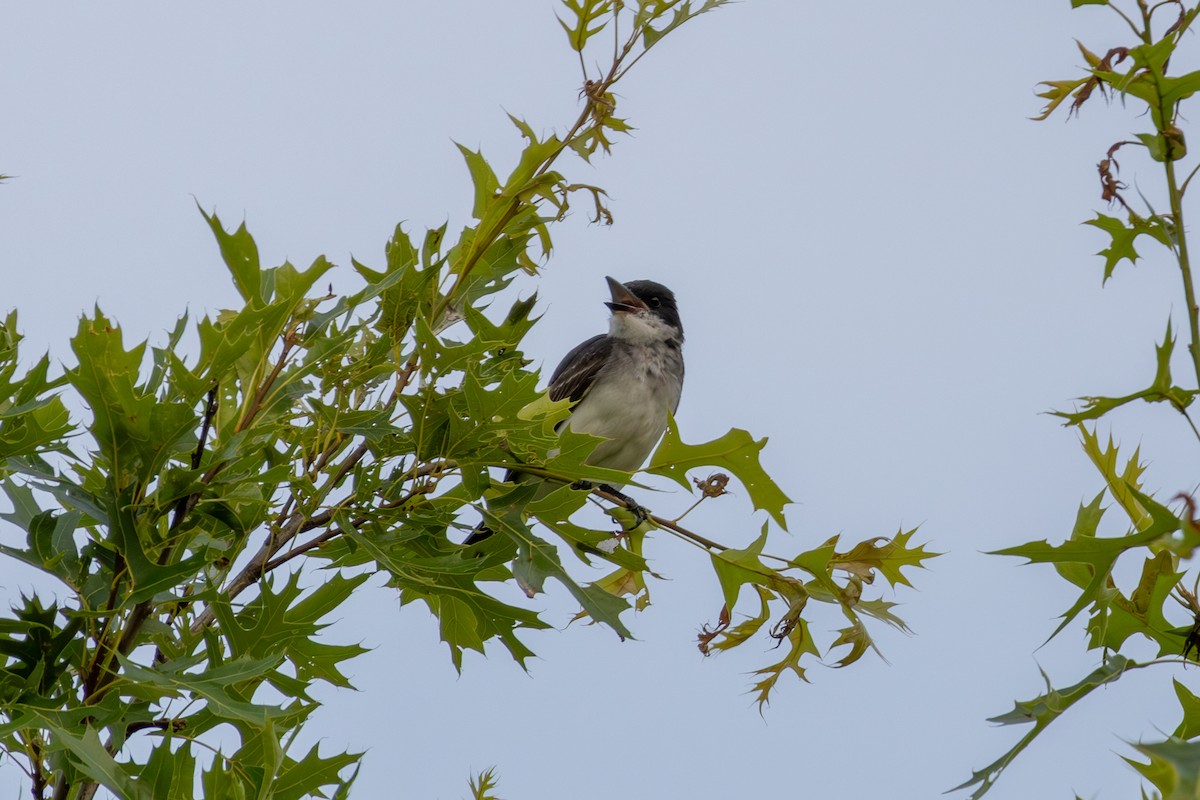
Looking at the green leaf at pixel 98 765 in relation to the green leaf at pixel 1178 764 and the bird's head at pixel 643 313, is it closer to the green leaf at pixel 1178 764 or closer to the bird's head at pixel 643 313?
the green leaf at pixel 1178 764

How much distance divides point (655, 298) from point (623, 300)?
308 mm

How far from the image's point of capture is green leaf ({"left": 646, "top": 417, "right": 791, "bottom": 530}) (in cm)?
370

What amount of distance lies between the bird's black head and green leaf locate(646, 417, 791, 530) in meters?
3.66

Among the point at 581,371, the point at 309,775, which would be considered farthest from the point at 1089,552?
the point at 581,371

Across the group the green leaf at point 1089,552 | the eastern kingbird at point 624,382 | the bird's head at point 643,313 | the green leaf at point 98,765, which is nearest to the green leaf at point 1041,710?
the green leaf at point 1089,552

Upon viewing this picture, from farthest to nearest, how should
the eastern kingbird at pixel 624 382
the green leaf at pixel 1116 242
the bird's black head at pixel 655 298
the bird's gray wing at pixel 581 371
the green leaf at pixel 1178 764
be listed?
the bird's black head at pixel 655 298 → the bird's gray wing at pixel 581 371 → the eastern kingbird at pixel 624 382 → the green leaf at pixel 1116 242 → the green leaf at pixel 1178 764

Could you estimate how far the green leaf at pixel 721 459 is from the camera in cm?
370

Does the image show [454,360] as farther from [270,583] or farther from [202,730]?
[202,730]

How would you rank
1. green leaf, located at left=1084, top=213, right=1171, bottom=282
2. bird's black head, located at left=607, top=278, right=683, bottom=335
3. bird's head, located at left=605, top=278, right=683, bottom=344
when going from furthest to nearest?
bird's black head, located at left=607, top=278, right=683, bottom=335 → bird's head, located at left=605, top=278, right=683, bottom=344 → green leaf, located at left=1084, top=213, right=1171, bottom=282

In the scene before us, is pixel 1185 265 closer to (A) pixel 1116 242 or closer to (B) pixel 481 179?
(A) pixel 1116 242

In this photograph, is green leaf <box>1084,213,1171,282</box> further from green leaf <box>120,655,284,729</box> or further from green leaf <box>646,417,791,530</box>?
green leaf <box>120,655,284,729</box>

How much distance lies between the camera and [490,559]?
3.46 meters

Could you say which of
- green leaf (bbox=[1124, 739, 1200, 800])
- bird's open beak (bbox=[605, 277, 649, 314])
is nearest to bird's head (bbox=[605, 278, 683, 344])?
bird's open beak (bbox=[605, 277, 649, 314])

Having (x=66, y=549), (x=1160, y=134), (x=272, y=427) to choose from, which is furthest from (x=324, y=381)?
(x=1160, y=134)
